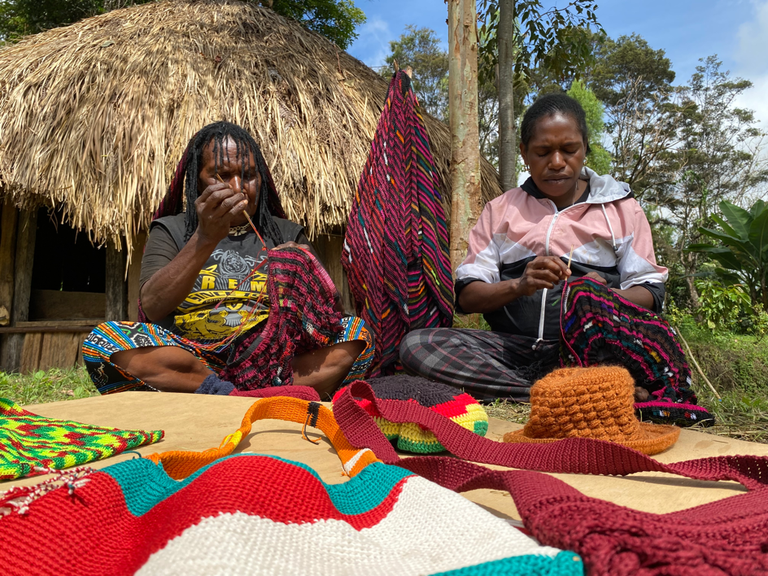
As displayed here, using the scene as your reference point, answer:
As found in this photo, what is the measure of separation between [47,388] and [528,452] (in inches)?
142

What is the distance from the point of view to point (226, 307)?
7.43 ft

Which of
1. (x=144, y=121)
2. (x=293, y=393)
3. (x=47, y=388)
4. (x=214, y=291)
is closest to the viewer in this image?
(x=293, y=393)

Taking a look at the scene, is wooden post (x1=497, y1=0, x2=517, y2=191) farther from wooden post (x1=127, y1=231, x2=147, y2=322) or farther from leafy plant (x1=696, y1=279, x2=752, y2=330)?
wooden post (x1=127, y1=231, x2=147, y2=322)

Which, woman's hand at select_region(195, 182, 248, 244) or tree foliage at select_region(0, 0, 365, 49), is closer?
woman's hand at select_region(195, 182, 248, 244)

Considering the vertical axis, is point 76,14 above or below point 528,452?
above

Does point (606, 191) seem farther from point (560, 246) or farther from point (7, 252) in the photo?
point (7, 252)

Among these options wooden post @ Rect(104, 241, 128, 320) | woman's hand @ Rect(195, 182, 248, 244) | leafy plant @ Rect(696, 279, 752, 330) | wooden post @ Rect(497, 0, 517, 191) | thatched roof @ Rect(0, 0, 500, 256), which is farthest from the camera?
leafy plant @ Rect(696, 279, 752, 330)

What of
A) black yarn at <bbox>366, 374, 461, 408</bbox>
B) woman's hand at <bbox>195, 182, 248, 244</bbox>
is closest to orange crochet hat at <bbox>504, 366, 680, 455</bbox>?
black yarn at <bbox>366, 374, 461, 408</bbox>

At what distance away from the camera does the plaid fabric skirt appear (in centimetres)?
208

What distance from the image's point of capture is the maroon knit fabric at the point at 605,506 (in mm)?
435

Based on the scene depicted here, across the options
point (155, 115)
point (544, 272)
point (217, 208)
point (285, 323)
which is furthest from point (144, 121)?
point (544, 272)

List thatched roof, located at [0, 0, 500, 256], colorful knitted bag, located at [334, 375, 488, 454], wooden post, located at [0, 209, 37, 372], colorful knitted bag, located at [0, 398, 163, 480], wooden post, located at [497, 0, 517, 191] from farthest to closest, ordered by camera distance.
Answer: wooden post, located at [0, 209, 37, 372], wooden post, located at [497, 0, 517, 191], thatched roof, located at [0, 0, 500, 256], colorful knitted bag, located at [334, 375, 488, 454], colorful knitted bag, located at [0, 398, 163, 480]

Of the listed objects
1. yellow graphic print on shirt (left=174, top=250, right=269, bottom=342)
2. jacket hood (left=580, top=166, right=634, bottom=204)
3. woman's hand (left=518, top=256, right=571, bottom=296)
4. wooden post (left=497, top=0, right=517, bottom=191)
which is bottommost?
yellow graphic print on shirt (left=174, top=250, right=269, bottom=342)

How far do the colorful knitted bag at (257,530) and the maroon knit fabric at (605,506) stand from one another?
4 centimetres
